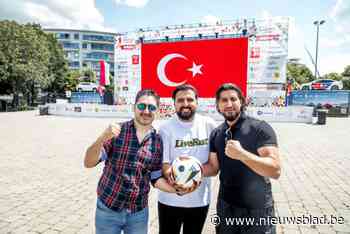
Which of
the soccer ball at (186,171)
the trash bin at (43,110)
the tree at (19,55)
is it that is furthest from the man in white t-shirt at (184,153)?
the tree at (19,55)

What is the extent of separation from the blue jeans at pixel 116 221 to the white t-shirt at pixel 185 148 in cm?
36

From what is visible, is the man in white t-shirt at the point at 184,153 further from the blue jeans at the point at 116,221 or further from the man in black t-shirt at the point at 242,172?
the blue jeans at the point at 116,221

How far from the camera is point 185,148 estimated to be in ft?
8.28

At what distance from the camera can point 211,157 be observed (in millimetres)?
2557

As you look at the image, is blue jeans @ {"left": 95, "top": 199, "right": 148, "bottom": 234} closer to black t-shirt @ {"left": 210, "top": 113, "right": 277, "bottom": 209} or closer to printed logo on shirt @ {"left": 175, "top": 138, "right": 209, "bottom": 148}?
printed logo on shirt @ {"left": 175, "top": 138, "right": 209, "bottom": 148}

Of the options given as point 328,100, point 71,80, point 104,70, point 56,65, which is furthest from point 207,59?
point 71,80

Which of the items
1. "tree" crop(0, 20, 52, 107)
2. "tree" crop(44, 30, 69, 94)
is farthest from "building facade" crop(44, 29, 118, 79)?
"tree" crop(0, 20, 52, 107)

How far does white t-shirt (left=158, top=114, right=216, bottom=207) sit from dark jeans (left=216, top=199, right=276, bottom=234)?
0.92ft

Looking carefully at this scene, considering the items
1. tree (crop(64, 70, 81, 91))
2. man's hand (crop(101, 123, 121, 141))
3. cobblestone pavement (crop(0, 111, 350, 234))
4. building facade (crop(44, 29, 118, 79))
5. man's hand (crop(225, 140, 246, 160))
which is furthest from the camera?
building facade (crop(44, 29, 118, 79))

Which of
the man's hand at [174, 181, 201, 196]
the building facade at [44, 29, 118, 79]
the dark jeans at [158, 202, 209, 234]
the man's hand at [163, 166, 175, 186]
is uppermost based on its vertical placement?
the building facade at [44, 29, 118, 79]

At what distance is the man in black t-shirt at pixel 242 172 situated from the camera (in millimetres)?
2275

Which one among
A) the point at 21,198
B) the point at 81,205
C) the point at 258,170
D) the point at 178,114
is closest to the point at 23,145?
the point at 21,198

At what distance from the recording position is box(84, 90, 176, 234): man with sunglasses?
224cm

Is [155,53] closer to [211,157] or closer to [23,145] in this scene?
[23,145]
